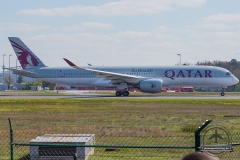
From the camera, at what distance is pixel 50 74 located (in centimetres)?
5878

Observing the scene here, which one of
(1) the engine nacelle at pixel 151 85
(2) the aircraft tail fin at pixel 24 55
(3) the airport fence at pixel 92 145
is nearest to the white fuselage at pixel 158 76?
(2) the aircraft tail fin at pixel 24 55

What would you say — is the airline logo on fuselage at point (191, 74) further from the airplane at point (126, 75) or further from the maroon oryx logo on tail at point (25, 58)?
the maroon oryx logo on tail at point (25, 58)

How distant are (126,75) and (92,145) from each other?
45.7 meters

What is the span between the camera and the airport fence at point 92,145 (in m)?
11.8

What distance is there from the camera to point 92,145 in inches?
376

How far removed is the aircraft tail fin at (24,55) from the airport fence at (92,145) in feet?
135

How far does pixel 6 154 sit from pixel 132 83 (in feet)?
142

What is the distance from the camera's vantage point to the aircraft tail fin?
195ft

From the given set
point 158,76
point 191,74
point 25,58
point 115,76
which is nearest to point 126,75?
point 115,76

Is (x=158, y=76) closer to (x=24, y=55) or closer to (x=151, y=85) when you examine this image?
(x=151, y=85)

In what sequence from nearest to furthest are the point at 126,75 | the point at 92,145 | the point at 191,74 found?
1. the point at 92,145
2. the point at 126,75
3. the point at 191,74

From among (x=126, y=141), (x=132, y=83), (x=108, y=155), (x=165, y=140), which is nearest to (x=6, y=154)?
(x=108, y=155)

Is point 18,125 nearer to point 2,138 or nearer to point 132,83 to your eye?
point 2,138

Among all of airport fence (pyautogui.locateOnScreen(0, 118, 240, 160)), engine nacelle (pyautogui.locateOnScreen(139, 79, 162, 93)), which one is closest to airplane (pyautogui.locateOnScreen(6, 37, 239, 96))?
engine nacelle (pyautogui.locateOnScreen(139, 79, 162, 93))
